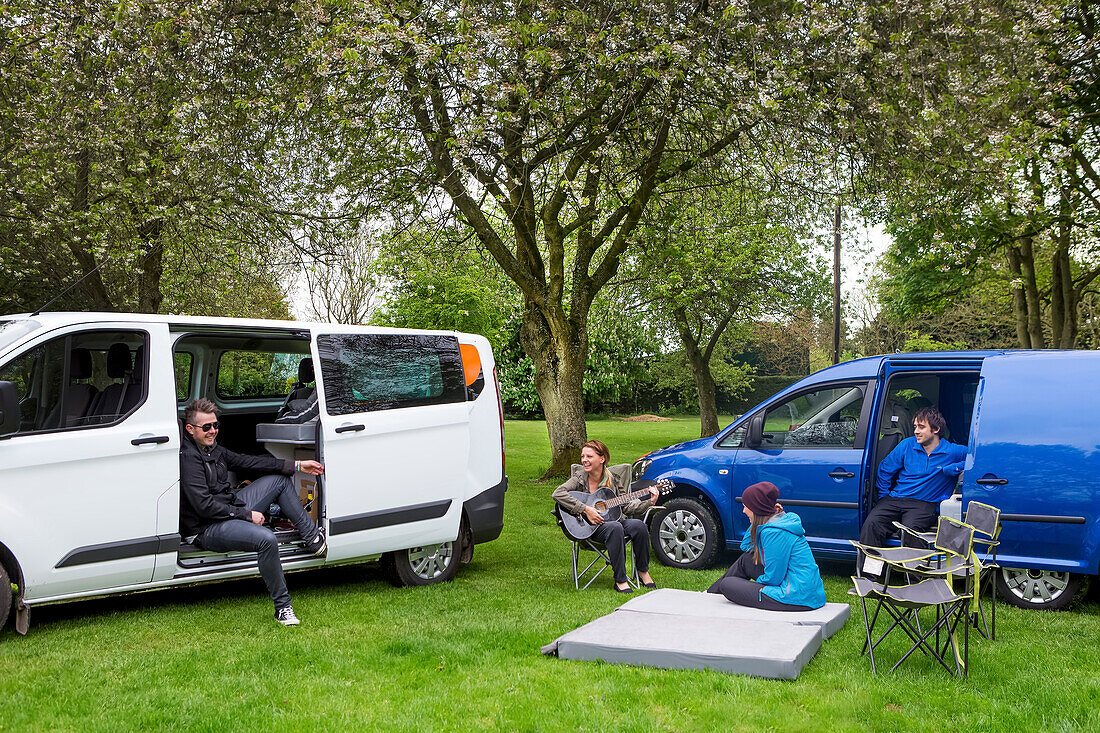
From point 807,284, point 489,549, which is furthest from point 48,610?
point 807,284

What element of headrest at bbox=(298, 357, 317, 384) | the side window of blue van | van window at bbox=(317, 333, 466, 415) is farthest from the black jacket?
the side window of blue van

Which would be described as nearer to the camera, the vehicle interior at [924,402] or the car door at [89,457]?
the car door at [89,457]

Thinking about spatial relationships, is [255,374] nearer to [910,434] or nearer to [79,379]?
[79,379]

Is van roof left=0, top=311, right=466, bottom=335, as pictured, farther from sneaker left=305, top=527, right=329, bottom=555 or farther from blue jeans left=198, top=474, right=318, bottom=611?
sneaker left=305, top=527, right=329, bottom=555

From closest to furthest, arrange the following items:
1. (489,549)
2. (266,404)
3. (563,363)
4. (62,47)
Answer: (266,404)
(489,549)
(62,47)
(563,363)

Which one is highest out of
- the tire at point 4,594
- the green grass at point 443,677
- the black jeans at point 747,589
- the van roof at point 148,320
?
the van roof at point 148,320

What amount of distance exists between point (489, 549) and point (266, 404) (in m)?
2.88

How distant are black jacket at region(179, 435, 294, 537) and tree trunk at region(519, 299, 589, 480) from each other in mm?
8839

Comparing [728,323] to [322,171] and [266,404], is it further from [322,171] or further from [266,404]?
[266,404]

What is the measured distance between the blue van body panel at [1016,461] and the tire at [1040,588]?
0.58 feet

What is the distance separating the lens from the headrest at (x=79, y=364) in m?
6.30

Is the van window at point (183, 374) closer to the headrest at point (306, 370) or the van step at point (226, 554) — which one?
the headrest at point (306, 370)

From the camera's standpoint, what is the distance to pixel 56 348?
614 centimetres

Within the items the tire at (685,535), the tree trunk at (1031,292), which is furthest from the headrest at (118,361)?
the tree trunk at (1031,292)
